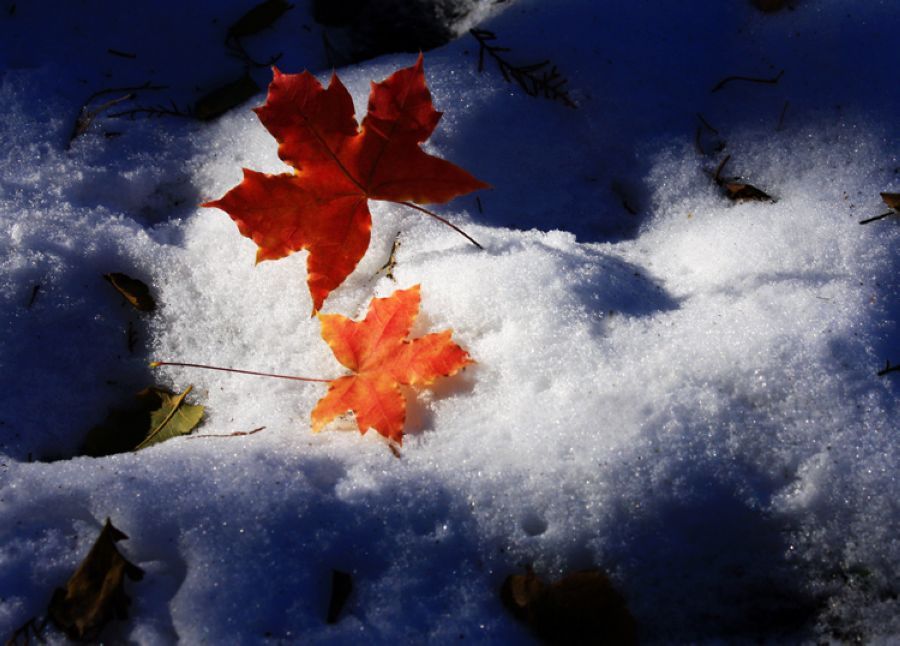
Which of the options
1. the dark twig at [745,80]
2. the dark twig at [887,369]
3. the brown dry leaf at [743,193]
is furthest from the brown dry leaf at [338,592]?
the dark twig at [745,80]

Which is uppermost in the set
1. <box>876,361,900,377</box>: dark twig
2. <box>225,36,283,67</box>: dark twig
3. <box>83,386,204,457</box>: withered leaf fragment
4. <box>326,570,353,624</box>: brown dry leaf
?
<box>225,36,283,67</box>: dark twig

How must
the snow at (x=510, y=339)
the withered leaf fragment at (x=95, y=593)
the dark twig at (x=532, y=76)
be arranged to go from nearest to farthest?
the withered leaf fragment at (x=95, y=593), the snow at (x=510, y=339), the dark twig at (x=532, y=76)

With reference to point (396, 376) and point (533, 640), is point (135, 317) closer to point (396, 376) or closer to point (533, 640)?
point (396, 376)

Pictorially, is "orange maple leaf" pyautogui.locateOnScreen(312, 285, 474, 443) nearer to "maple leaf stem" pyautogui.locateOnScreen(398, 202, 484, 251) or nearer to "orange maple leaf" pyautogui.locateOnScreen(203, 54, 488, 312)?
"orange maple leaf" pyautogui.locateOnScreen(203, 54, 488, 312)

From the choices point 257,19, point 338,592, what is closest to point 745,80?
point 257,19

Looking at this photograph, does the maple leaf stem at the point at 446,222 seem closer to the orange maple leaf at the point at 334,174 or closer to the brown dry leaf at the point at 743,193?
the orange maple leaf at the point at 334,174

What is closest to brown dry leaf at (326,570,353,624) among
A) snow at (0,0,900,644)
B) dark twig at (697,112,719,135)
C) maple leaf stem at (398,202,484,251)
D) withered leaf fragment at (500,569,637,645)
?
snow at (0,0,900,644)
